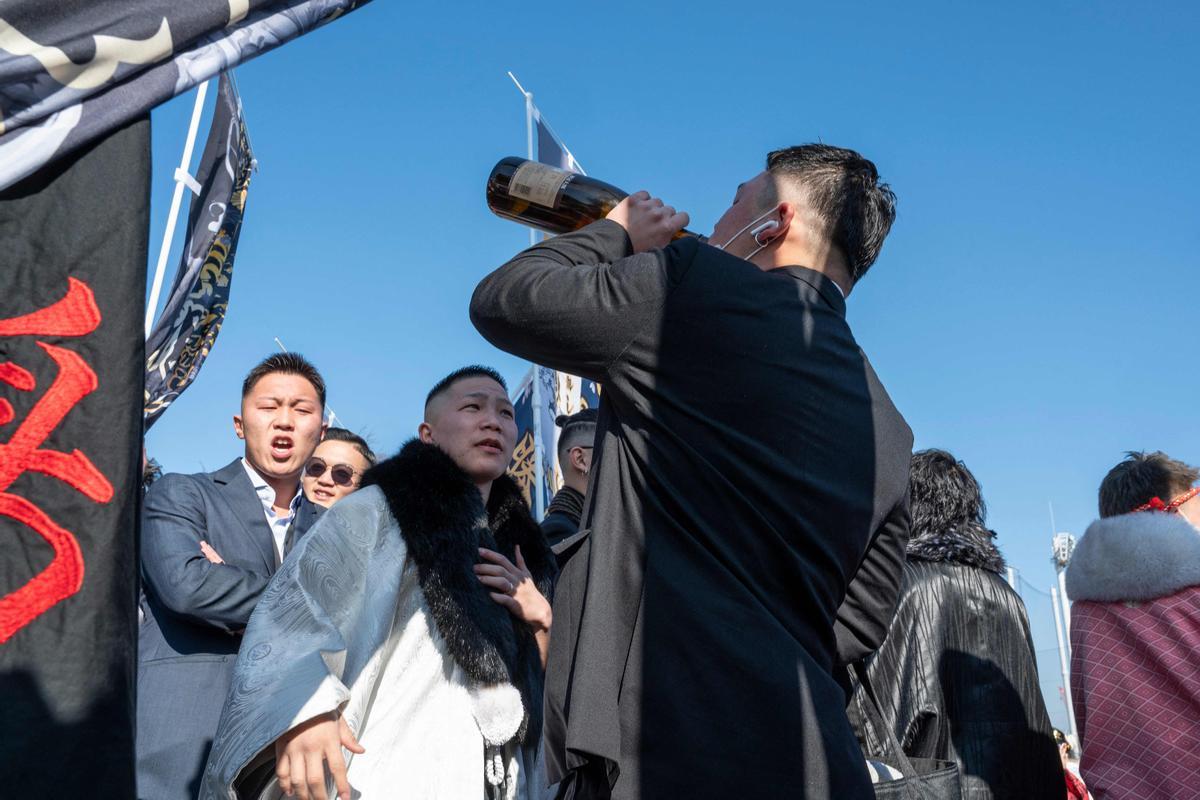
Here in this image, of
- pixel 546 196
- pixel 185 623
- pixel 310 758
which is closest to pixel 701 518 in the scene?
pixel 310 758

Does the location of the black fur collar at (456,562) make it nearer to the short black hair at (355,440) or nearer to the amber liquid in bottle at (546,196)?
the amber liquid in bottle at (546,196)

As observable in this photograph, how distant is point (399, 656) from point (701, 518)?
51.6 inches

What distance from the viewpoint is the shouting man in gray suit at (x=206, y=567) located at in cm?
315

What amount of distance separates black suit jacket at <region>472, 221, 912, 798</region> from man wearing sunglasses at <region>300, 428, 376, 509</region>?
3.56 m

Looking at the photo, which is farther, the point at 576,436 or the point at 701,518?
the point at 576,436

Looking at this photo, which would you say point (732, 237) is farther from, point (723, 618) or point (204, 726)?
point (204, 726)

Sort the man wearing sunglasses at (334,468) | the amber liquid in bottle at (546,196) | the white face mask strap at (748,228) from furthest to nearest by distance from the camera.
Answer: the man wearing sunglasses at (334,468) < the amber liquid in bottle at (546,196) < the white face mask strap at (748,228)

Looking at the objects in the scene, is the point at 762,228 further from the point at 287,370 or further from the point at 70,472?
the point at 287,370

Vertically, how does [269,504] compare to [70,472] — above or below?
above

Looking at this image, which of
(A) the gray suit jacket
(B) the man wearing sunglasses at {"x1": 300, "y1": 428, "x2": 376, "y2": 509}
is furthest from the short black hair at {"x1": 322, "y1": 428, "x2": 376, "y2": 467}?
(A) the gray suit jacket

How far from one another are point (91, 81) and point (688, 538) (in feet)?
4.03

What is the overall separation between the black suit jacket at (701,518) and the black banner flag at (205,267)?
4.51 metres

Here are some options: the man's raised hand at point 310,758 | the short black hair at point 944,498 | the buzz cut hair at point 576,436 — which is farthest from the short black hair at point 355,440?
the man's raised hand at point 310,758

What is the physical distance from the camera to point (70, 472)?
5.07 feet
